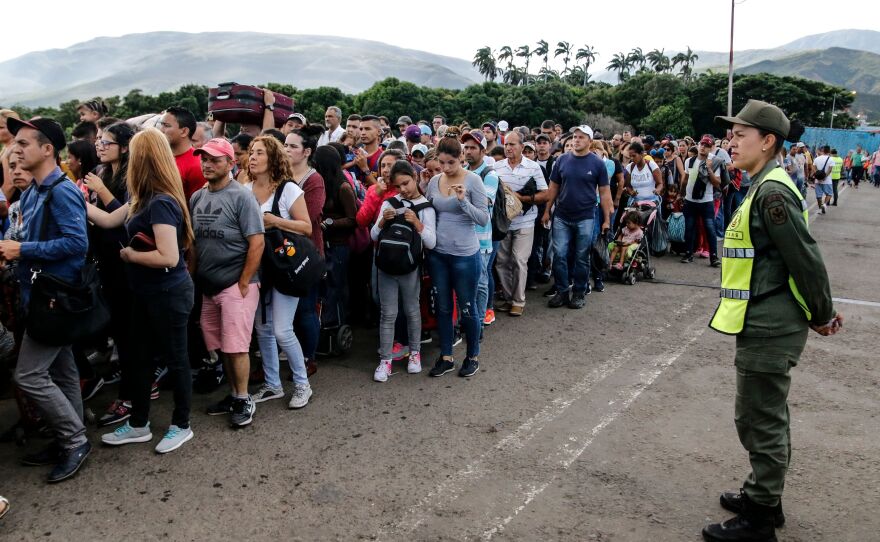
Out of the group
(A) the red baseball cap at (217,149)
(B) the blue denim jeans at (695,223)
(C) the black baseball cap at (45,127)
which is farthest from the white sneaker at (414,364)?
(B) the blue denim jeans at (695,223)

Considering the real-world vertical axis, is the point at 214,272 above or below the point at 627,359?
above

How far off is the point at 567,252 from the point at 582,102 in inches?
→ 3128

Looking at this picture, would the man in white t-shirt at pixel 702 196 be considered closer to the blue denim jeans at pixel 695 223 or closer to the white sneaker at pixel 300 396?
the blue denim jeans at pixel 695 223

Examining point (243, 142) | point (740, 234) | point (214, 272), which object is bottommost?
point (214, 272)

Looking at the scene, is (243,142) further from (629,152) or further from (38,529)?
(629,152)

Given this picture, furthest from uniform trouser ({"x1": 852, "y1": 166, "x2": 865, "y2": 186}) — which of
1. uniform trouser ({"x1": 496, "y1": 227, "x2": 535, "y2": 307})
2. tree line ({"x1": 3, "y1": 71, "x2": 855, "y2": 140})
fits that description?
tree line ({"x1": 3, "y1": 71, "x2": 855, "y2": 140})

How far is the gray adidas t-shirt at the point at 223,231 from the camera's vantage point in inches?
163

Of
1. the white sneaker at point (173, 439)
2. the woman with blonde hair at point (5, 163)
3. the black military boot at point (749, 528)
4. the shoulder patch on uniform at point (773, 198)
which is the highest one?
the woman with blonde hair at point (5, 163)

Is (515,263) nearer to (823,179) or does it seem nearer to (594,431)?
(594,431)

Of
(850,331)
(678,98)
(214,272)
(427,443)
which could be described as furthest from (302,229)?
(678,98)

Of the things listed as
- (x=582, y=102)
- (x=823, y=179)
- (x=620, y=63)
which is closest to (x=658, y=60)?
(x=620, y=63)

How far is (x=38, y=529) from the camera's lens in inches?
127

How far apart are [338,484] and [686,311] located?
5.09 metres

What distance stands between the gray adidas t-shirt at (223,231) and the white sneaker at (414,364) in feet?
5.96
